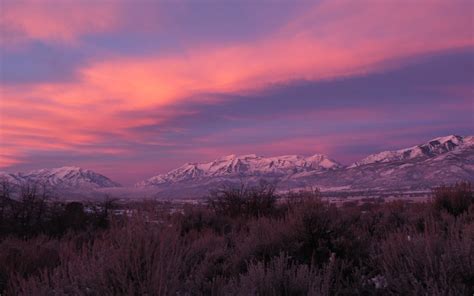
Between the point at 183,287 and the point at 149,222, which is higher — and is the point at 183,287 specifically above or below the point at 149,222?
below

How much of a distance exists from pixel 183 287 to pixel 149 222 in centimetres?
106

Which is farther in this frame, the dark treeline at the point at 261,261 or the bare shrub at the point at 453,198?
the bare shrub at the point at 453,198

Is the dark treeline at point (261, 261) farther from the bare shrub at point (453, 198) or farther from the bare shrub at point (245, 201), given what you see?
the bare shrub at point (245, 201)

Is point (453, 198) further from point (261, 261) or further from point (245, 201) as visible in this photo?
point (261, 261)

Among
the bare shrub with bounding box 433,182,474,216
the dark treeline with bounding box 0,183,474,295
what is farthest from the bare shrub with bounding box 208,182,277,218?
the dark treeline with bounding box 0,183,474,295

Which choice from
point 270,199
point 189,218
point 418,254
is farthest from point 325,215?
point 270,199


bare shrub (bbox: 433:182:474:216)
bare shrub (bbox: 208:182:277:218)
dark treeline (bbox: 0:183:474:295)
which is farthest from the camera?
bare shrub (bbox: 208:182:277:218)

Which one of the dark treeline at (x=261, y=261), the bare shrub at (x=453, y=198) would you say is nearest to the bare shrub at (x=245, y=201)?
the bare shrub at (x=453, y=198)

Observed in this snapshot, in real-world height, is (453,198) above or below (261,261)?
above

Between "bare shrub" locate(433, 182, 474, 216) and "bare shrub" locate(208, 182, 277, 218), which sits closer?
"bare shrub" locate(433, 182, 474, 216)

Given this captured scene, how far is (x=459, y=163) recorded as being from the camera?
609 ft

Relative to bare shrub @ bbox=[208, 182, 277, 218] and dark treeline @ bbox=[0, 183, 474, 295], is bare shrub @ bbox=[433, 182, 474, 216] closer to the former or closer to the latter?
dark treeline @ bbox=[0, 183, 474, 295]

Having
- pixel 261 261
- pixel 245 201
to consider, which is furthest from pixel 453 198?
pixel 261 261

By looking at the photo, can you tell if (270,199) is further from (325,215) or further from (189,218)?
(325,215)
